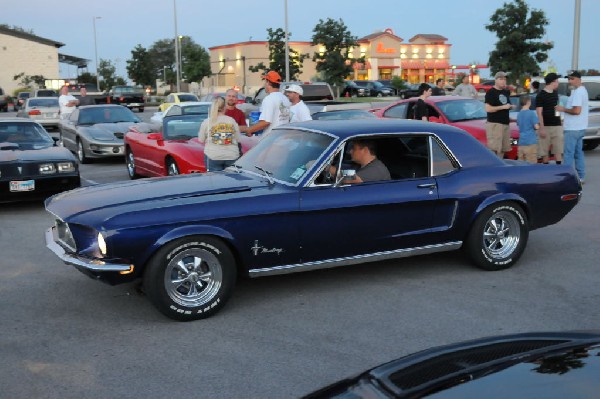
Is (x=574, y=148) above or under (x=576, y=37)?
under

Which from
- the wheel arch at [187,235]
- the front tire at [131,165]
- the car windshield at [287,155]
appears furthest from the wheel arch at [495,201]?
the front tire at [131,165]

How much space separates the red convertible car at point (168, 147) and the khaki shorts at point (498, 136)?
395 cm

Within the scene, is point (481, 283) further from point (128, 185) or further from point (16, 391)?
point (16, 391)

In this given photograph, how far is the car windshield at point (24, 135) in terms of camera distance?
428 inches

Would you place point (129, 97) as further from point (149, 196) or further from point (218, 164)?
point (149, 196)

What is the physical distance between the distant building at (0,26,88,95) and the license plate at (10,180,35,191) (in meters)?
60.9

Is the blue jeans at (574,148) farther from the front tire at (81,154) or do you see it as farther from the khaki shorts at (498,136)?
the front tire at (81,154)

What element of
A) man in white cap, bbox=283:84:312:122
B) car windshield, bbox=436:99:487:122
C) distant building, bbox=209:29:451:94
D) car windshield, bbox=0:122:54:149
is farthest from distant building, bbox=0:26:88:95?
man in white cap, bbox=283:84:312:122

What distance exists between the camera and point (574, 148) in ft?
36.5

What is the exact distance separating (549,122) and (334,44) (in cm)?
2947

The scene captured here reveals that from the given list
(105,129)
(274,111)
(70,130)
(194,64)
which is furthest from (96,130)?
(194,64)

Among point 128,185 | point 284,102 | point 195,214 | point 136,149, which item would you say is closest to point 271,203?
point 195,214

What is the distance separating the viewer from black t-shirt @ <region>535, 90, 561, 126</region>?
11109mm

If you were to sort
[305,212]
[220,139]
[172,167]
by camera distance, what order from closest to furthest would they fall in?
[305,212]
[220,139]
[172,167]
